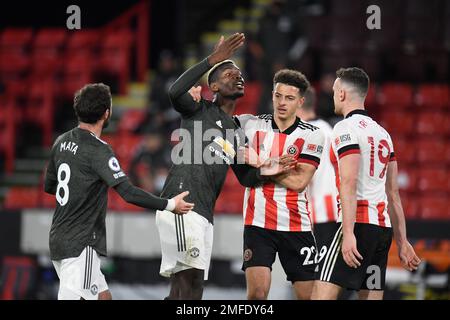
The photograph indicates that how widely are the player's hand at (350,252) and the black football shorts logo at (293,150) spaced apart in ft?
2.97

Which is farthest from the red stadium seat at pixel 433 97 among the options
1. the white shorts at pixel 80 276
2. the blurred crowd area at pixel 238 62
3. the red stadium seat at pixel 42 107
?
the white shorts at pixel 80 276

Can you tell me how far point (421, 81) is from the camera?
14500mm

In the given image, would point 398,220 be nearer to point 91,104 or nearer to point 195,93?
point 195,93

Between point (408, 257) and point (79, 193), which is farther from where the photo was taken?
point (408, 257)

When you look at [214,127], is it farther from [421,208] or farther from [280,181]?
[421,208]

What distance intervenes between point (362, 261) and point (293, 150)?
1.00m

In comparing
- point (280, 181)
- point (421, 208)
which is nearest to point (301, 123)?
point (280, 181)

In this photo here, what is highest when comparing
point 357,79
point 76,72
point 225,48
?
point 76,72

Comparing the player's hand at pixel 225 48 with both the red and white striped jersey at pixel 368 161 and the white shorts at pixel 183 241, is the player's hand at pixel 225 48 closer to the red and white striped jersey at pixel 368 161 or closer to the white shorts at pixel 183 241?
the red and white striped jersey at pixel 368 161

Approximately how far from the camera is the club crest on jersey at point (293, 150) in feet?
21.7

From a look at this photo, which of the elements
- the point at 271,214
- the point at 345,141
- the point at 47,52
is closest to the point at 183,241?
the point at 271,214

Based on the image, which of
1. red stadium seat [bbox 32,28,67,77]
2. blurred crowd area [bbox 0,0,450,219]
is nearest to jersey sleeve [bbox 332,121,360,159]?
blurred crowd area [bbox 0,0,450,219]

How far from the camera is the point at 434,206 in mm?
12141

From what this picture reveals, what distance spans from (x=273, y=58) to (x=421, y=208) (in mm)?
2870
